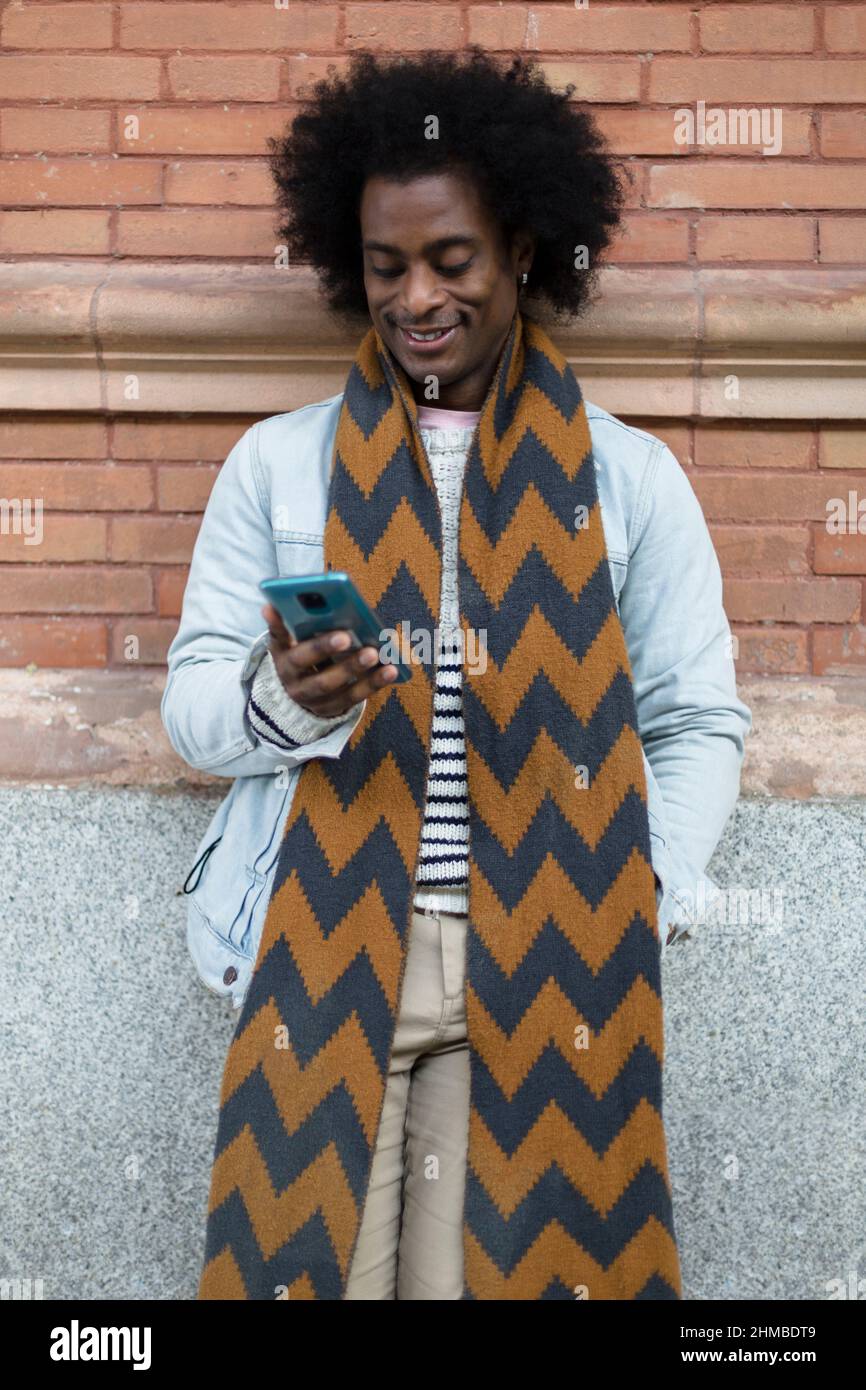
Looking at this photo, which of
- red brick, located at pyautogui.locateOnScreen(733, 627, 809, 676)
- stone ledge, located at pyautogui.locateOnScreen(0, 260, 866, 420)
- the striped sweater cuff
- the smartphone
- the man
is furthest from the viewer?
red brick, located at pyautogui.locateOnScreen(733, 627, 809, 676)

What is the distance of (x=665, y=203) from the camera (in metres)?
2.81

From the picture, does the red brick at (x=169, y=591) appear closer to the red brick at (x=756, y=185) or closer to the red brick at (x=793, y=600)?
the red brick at (x=793, y=600)

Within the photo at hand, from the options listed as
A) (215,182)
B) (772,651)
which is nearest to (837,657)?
(772,651)

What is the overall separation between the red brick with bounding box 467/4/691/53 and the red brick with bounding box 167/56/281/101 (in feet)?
1.42

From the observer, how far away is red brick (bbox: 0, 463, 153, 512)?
9.35ft

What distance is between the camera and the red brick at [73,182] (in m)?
2.83

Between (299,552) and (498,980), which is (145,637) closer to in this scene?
(299,552)

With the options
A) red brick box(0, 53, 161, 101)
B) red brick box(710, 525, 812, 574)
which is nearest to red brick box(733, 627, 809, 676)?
red brick box(710, 525, 812, 574)

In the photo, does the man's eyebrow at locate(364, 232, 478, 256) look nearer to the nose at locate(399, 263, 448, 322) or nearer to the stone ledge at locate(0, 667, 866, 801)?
the nose at locate(399, 263, 448, 322)

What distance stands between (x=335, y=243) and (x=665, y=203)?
2.49 feet

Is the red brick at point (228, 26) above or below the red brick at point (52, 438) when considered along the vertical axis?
above

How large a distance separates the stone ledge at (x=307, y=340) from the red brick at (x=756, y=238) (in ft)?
0.17

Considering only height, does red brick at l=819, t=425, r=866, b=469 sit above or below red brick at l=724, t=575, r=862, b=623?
above

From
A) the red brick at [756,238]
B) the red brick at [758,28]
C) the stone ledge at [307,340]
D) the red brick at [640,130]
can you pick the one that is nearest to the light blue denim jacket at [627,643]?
the stone ledge at [307,340]
